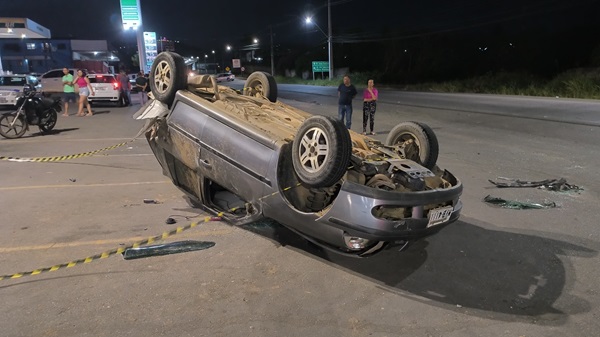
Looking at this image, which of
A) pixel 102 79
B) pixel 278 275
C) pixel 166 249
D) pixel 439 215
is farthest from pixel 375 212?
pixel 102 79

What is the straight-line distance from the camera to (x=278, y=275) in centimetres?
405

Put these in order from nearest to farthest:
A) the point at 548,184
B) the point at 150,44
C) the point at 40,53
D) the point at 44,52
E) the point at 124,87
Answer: the point at 548,184
the point at 124,87
the point at 150,44
the point at 44,52
the point at 40,53

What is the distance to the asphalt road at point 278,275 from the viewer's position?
10.8ft

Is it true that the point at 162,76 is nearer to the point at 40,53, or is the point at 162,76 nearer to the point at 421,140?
the point at 421,140

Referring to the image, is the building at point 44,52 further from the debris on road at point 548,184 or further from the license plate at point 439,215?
the license plate at point 439,215

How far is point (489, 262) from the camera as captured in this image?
4.32 meters

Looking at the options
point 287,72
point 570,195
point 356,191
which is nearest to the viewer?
point 356,191

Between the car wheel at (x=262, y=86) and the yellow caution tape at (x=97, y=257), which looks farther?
the car wheel at (x=262, y=86)

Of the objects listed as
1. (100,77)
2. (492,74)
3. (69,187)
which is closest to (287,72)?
(492,74)

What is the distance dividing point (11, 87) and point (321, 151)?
19.0 metres

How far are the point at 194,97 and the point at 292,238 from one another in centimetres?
186

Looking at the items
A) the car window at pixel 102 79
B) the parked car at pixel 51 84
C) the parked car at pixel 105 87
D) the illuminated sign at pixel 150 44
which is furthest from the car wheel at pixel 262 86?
the illuminated sign at pixel 150 44

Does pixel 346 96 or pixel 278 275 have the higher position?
pixel 346 96

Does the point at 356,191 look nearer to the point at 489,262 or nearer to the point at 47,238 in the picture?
the point at 489,262
